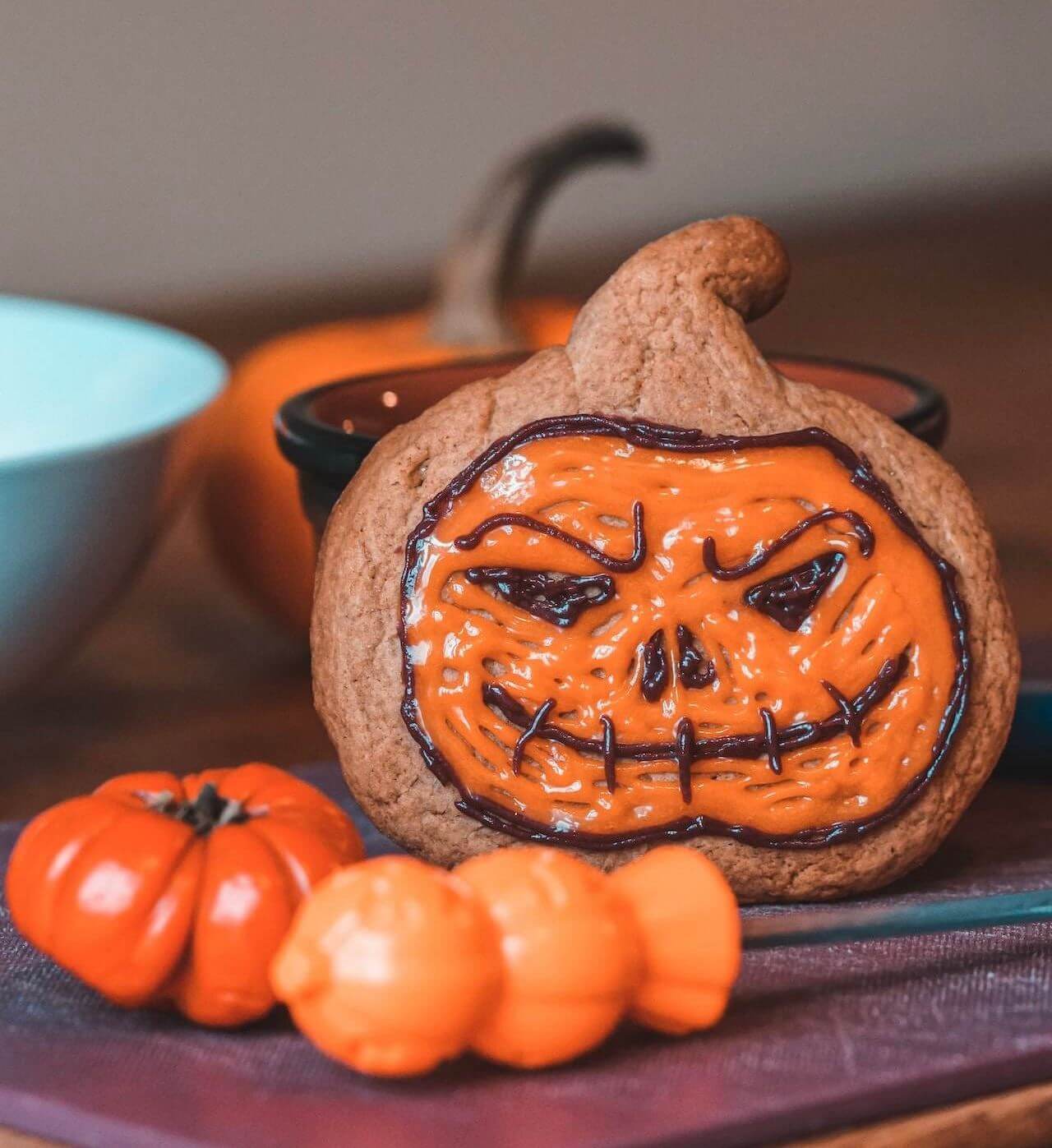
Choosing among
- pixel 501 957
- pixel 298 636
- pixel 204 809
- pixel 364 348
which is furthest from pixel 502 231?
pixel 501 957

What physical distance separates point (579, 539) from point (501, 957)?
0.22m

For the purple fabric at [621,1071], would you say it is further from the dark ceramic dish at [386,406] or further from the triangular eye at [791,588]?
the dark ceramic dish at [386,406]

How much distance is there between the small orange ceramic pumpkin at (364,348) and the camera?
4.18 feet

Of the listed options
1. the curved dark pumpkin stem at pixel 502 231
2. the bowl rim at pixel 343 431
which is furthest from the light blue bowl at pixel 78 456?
the curved dark pumpkin stem at pixel 502 231

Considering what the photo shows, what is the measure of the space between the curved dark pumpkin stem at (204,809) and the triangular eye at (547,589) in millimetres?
145

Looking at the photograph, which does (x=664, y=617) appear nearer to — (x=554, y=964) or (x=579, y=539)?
(x=579, y=539)

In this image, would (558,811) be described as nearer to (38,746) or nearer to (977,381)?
(38,746)

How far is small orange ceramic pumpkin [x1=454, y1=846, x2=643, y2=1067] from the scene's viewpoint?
0.63 metres

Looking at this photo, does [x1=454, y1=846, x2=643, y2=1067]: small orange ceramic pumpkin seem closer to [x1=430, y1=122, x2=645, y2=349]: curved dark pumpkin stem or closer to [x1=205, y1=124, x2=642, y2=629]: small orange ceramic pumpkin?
[x1=205, y1=124, x2=642, y2=629]: small orange ceramic pumpkin

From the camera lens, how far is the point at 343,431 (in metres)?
0.90

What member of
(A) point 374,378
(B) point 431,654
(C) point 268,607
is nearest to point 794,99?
(C) point 268,607

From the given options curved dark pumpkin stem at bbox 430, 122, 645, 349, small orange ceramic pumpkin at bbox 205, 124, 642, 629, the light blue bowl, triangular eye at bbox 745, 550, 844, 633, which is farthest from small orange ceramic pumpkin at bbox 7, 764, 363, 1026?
curved dark pumpkin stem at bbox 430, 122, 645, 349

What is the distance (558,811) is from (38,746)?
1.49 ft

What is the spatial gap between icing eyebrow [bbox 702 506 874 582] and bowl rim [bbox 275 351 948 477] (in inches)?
4.2
